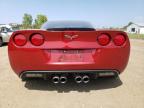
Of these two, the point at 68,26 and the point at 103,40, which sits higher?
the point at 68,26

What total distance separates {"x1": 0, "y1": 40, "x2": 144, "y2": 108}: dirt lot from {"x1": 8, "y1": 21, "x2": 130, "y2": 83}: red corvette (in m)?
0.42

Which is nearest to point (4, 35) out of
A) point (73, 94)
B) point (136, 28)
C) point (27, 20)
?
point (73, 94)

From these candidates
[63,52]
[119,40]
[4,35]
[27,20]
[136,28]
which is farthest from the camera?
[136,28]

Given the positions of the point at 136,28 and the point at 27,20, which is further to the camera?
the point at 136,28

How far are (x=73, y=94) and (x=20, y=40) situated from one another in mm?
1397

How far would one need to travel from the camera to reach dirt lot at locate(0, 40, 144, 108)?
392 centimetres

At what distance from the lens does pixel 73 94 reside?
14.5ft

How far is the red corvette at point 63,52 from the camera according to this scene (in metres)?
4.19

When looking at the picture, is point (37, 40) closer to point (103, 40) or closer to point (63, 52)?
point (63, 52)

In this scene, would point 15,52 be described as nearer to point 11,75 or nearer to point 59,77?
point 59,77

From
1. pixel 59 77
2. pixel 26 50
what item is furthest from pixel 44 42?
pixel 59 77

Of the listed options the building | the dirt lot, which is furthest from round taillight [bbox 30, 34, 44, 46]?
the building

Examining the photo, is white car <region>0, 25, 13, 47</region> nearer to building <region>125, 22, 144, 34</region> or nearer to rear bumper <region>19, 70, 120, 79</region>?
rear bumper <region>19, 70, 120, 79</region>

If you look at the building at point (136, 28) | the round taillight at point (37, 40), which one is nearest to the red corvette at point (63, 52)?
the round taillight at point (37, 40)
